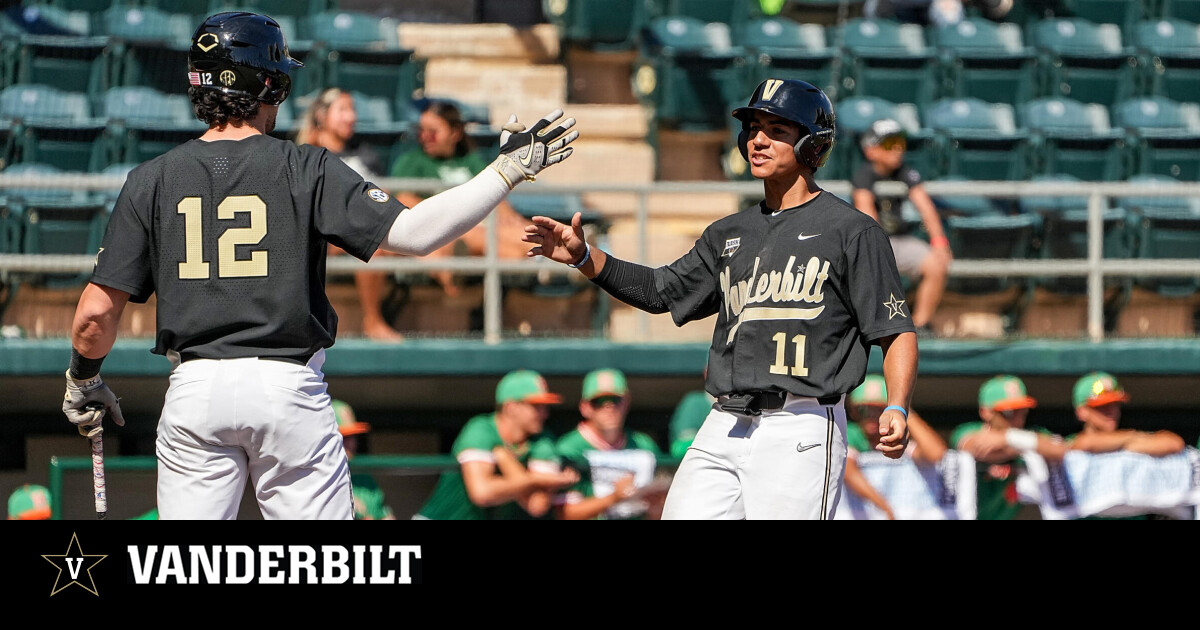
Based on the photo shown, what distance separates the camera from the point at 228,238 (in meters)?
3.45

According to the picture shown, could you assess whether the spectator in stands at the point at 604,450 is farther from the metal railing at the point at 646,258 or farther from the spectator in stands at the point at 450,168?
the spectator in stands at the point at 450,168

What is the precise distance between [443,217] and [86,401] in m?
1.17

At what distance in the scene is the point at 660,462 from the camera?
6.70 metres

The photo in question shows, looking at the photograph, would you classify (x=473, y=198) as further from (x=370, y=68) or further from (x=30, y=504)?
(x=370, y=68)

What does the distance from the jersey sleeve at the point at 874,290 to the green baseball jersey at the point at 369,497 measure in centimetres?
320

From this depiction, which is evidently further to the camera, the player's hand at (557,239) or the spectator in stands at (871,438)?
the spectator in stands at (871,438)

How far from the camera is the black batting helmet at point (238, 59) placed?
11.6 feet

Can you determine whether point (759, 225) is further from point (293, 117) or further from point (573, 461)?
point (293, 117)

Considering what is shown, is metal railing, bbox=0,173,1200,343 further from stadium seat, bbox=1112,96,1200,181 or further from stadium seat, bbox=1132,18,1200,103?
stadium seat, bbox=1132,18,1200,103

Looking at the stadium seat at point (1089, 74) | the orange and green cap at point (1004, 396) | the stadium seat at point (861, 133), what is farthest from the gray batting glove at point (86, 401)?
the stadium seat at point (1089, 74)

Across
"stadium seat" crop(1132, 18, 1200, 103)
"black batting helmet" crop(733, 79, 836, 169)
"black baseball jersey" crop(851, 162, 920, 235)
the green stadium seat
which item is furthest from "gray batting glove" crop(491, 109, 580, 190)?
"stadium seat" crop(1132, 18, 1200, 103)
